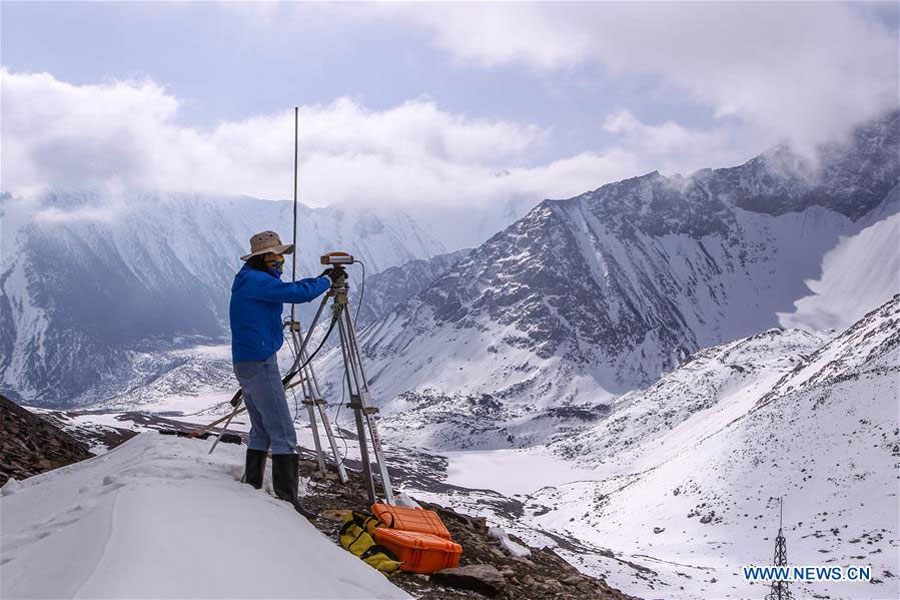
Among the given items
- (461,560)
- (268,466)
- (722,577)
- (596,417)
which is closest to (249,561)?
(461,560)

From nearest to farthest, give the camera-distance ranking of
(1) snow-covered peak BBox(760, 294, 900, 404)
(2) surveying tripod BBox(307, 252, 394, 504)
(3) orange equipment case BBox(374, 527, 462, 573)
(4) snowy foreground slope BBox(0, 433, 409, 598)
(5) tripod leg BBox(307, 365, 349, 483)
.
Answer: (4) snowy foreground slope BBox(0, 433, 409, 598) → (3) orange equipment case BBox(374, 527, 462, 573) → (2) surveying tripod BBox(307, 252, 394, 504) → (5) tripod leg BBox(307, 365, 349, 483) → (1) snow-covered peak BBox(760, 294, 900, 404)

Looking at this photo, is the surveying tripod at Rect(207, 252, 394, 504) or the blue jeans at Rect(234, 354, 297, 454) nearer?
the blue jeans at Rect(234, 354, 297, 454)

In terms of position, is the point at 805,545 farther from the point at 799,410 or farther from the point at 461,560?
the point at 461,560

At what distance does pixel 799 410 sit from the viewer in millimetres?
73062

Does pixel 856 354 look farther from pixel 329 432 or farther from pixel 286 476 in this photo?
pixel 286 476

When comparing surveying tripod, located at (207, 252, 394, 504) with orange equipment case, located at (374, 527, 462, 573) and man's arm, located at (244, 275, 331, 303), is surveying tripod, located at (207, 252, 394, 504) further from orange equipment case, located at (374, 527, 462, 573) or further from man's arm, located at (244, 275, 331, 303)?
orange equipment case, located at (374, 527, 462, 573)

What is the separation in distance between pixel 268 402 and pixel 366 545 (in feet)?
7.09

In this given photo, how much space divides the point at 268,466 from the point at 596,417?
19009cm

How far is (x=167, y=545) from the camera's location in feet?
16.6

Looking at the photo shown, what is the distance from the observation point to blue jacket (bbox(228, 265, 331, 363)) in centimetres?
822

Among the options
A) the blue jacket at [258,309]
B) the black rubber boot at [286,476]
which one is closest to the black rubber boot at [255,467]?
the black rubber boot at [286,476]

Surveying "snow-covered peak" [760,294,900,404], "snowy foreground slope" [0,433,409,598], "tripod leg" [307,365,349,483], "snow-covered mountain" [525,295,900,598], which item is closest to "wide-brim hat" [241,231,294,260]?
"snowy foreground slope" [0,433,409,598]

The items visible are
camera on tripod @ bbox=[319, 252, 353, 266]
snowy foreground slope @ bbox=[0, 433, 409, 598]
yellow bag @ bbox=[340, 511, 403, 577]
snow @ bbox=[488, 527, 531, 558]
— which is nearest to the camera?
snowy foreground slope @ bbox=[0, 433, 409, 598]

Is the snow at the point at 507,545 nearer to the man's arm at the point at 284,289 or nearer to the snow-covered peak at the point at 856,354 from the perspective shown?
the man's arm at the point at 284,289
